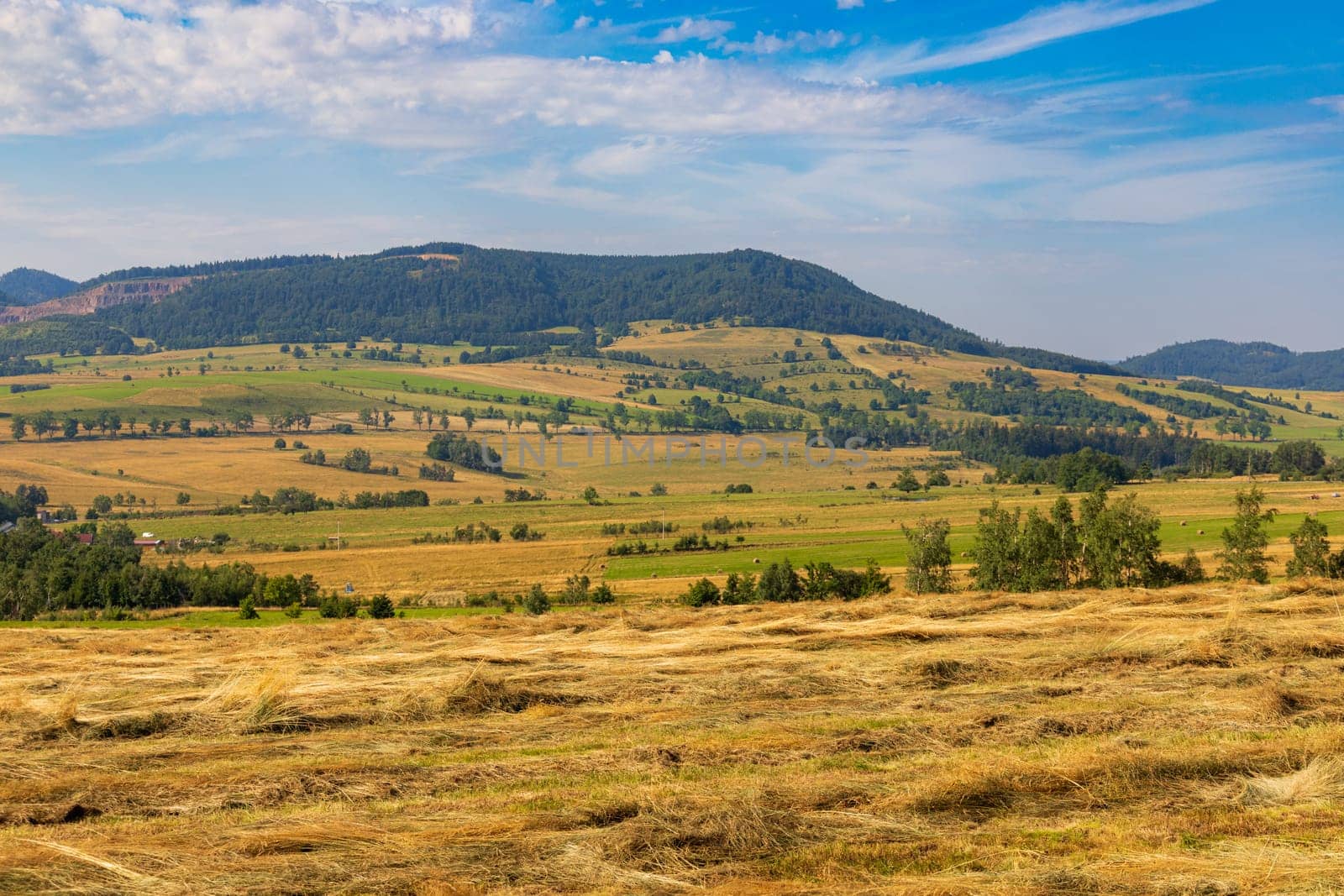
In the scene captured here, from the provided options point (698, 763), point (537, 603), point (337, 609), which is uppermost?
point (698, 763)

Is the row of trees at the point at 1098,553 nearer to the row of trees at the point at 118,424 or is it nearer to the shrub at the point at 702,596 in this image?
the shrub at the point at 702,596

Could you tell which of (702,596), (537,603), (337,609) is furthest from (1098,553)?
(337,609)

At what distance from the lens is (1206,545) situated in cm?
5588

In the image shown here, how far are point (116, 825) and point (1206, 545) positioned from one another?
2276 inches

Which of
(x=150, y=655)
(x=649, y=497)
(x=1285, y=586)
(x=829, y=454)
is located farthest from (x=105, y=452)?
(x=1285, y=586)

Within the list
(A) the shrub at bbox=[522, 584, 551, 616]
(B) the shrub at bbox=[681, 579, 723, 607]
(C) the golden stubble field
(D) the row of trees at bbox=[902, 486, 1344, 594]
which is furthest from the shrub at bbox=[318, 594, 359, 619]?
(D) the row of trees at bbox=[902, 486, 1344, 594]

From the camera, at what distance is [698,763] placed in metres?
10.6

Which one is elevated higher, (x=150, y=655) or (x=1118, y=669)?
(x=1118, y=669)

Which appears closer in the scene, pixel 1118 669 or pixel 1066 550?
pixel 1118 669

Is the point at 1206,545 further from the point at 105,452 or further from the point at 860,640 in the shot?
the point at 105,452

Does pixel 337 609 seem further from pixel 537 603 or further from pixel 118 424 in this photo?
pixel 118 424

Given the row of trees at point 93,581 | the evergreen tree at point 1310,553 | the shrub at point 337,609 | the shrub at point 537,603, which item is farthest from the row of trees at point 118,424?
the evergreen tree at point 1310,553

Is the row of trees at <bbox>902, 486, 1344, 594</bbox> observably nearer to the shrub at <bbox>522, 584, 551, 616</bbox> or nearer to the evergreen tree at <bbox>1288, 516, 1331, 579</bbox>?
the evergreen tree at <bbox>1288, 516, 1331, 579</bbox>

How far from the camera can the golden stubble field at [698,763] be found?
7.53 metres
